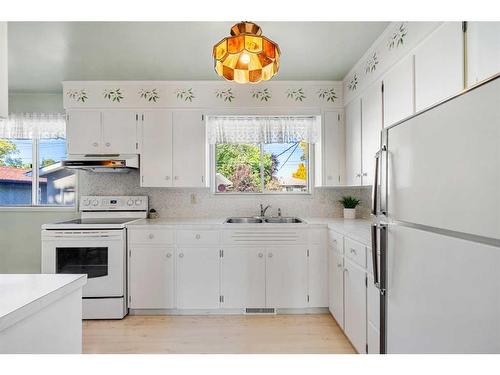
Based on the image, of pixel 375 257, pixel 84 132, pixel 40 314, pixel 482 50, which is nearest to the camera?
pixel 40 314

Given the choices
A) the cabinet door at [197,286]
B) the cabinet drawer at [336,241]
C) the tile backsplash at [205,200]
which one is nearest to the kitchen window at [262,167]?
the tile backsplash at [205,200]

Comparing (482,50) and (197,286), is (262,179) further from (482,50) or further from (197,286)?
(482,50)

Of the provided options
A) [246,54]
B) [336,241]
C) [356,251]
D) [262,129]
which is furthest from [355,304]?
[262,129]

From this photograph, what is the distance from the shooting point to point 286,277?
277 centimetres

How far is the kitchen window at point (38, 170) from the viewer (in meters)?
3.44

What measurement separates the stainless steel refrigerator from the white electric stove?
232 cm

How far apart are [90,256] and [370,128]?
9.12ft

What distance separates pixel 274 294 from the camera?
9.07ft

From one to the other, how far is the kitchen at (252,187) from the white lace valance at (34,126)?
2 cm

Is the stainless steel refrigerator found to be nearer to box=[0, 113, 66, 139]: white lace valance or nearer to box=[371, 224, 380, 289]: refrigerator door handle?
box=[371, 224, 380, 289]: refrigerator door handle

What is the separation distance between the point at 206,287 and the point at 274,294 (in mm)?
658

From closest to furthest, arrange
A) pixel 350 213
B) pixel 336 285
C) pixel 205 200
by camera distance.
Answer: pixel 336 285, pixel 350 213, pixel 205 200
